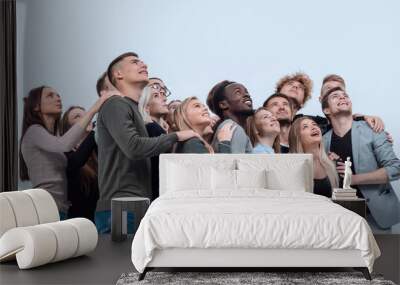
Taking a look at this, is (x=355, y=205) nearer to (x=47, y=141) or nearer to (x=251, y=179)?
(x=251, y=179)

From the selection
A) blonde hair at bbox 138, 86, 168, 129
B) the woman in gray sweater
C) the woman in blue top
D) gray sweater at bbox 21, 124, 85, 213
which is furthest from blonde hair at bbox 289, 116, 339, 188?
gray sweater at bbox 21, 124, 85, 213

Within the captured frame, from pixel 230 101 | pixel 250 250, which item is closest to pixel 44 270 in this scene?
pixel 250 250

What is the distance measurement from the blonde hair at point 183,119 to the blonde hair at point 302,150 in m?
0.98

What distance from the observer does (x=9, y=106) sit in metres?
7.66

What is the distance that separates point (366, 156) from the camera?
7.91 meters

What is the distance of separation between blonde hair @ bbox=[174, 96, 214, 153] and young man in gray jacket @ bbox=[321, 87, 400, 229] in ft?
4.78

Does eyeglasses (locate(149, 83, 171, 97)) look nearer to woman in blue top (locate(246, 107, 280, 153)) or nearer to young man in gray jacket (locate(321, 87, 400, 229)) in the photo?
woman in blue top (locate(246, 107, 280, 153))

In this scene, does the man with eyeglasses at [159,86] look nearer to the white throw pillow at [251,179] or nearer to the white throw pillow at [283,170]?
the white throw pillow at [283,170]

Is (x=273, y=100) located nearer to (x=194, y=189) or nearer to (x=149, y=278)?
(x=194, y=189)

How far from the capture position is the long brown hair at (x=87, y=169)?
26.0ft

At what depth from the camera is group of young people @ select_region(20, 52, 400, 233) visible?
7.90 metres

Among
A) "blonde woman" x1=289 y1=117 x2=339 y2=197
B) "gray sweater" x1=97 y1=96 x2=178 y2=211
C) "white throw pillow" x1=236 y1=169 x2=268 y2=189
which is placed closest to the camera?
"white throw pillow" x1=236 y1=169 x2=268 y2=189

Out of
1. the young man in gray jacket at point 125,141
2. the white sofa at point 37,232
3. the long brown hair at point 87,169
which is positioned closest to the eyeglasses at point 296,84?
the young man in gray jacket at point 125,141

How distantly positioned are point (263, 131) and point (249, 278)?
3.06 meters
